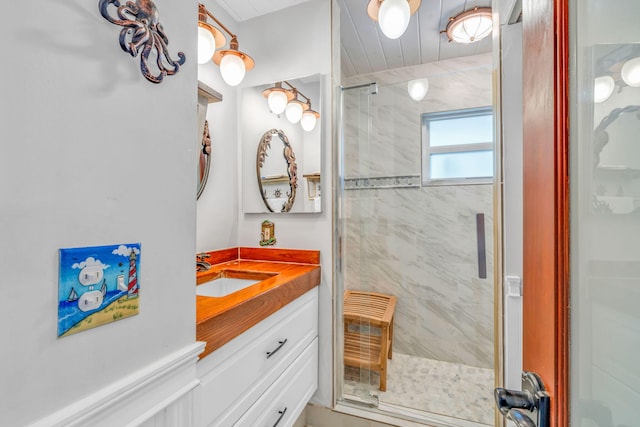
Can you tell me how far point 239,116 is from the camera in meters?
1.90

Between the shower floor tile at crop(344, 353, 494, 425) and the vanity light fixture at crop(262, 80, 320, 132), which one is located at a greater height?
the vanity light fixture at crop(262, 80, 320, 132)

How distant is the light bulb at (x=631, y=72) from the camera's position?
0.90 ft

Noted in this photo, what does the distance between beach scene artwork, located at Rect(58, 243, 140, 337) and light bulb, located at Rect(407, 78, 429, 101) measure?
6.57 ft

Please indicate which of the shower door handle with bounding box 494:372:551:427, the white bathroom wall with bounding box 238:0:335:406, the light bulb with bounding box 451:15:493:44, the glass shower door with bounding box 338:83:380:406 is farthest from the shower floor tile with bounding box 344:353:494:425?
the light bulb with bounding box 451:15:493:44

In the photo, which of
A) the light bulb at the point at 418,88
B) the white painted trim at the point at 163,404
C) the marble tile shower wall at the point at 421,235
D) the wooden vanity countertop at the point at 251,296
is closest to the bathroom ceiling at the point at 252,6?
the marble tile shower wall at the point at 421,235

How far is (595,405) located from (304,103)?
1.72 metres

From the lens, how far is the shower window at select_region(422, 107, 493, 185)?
1999 mm

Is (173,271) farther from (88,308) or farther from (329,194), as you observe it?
(329,194)

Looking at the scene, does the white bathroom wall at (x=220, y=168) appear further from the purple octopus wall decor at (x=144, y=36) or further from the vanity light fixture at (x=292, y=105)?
the purple octopus wall decor at (x=144, y=36)

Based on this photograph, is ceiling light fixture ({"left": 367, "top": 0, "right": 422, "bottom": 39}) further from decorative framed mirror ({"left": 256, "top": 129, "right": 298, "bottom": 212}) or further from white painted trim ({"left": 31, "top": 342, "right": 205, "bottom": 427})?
white painted trim ({"left": 31, "top": 342, "right": 205, "bottom": 427})

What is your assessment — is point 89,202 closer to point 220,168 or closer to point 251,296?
point 251,296

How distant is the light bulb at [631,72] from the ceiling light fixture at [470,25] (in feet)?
6.04

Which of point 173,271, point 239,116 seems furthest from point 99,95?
point 239,116

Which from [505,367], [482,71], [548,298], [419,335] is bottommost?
[419,335]
